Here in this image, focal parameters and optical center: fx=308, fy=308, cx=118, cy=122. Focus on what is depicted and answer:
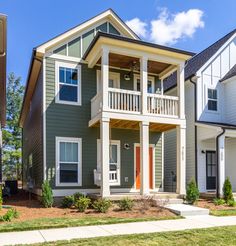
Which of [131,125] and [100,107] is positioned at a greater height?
[100,107]

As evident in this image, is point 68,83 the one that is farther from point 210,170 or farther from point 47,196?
point 210,170

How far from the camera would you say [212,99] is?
54.5ft

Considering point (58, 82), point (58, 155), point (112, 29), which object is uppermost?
point (112, 29)

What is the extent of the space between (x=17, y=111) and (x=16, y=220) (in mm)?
26293

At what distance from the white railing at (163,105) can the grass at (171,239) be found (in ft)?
20.8

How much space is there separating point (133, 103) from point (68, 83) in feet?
9.87

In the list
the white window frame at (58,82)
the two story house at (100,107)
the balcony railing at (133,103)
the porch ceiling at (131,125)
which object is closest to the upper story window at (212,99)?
the two story house at (100,107)

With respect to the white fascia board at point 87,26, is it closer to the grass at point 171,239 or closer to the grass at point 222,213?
the grass at point 222,213

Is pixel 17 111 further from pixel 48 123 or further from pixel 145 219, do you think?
pixel 145 219

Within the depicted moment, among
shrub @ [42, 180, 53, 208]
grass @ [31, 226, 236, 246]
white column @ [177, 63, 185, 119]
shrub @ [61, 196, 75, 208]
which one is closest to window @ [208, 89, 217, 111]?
white column @ [177, 63, 185, 119]

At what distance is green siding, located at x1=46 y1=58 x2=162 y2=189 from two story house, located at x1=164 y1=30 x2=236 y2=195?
148 inches

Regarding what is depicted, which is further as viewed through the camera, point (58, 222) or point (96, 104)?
point (96, 104)

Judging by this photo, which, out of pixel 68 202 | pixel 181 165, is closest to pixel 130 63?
pixel 181 165

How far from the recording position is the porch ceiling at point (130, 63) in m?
13.1
